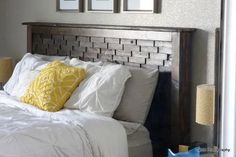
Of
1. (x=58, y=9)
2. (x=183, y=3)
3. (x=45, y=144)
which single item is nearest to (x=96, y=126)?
(x=45, y=144)

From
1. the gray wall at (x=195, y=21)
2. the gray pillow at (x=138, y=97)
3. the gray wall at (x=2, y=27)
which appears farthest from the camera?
the gray wall at (x=2, y=27)

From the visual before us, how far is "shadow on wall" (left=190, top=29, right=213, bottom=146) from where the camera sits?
288 cm

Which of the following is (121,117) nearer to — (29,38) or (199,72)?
(199,72)

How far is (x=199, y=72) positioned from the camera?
2922 mm

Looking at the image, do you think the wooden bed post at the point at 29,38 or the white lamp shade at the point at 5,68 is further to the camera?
the white lamp shade at the point at 5,68

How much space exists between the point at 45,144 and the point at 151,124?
0.94 m

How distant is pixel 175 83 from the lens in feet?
9.55

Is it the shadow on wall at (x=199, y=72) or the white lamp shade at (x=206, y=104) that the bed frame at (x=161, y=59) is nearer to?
Answer: the shadow on wall at (x=199, y=72)

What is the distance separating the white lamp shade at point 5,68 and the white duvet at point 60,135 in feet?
4.72

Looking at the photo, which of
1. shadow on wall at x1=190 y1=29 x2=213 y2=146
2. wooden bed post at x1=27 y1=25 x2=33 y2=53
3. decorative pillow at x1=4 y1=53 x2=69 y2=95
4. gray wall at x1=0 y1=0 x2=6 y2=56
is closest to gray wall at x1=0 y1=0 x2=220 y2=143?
shadow on wall at x1=190 y1=29 x2=213 y2=146

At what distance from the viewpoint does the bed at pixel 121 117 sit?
2.47m

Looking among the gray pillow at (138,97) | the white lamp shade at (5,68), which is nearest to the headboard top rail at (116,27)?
the gray pillow at (138,97)

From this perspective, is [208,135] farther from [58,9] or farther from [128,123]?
[58,9]

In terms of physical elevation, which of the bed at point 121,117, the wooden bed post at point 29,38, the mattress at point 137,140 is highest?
the wooden bed post at point 29,38
